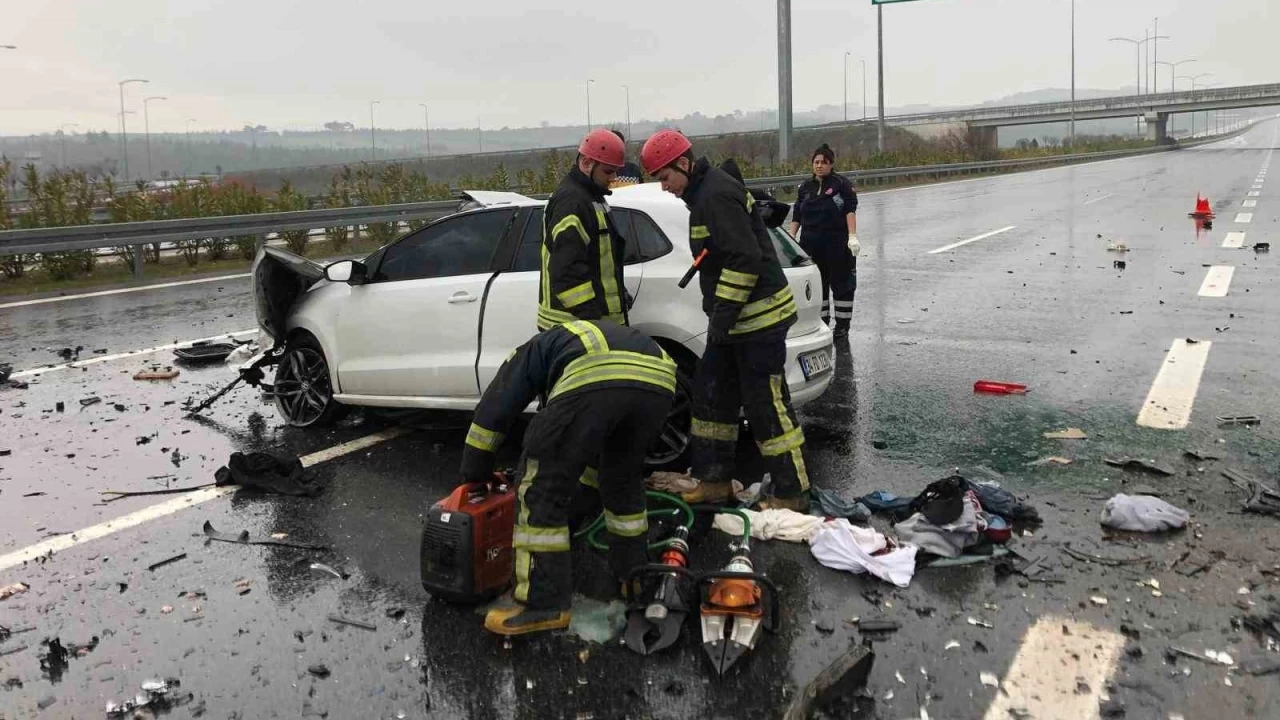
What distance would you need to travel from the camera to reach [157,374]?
8094mm

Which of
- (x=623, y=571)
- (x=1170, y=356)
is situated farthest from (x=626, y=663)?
(x=1170, y=356)

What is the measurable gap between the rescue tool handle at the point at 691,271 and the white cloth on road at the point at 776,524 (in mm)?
1238

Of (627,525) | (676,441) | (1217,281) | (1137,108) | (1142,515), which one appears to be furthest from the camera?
(1137,108)

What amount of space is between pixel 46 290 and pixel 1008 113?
320ft

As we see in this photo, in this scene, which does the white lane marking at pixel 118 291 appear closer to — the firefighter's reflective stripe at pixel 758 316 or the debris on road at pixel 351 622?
the debris on road at pixel 351 622

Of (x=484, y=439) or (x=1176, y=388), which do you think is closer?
(x=484, y=439)

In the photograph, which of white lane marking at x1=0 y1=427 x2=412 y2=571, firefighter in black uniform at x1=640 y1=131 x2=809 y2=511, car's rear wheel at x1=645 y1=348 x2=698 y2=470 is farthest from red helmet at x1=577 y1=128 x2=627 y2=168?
white lane marking at x1=0 y1=427 x2=412 y2=571

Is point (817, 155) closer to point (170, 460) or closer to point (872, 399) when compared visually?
point (872, 399)

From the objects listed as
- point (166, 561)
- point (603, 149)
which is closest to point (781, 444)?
point (603, 149)

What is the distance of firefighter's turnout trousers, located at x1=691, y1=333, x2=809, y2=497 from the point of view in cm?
495

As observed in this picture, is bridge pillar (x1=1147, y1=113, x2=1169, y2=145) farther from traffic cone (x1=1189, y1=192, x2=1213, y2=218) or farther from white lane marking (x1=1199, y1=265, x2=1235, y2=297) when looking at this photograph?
white lane marking (x1=1199, y1=265, x2=1235, y2=297)

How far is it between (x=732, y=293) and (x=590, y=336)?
126 centimetres

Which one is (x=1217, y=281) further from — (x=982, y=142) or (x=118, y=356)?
(x=982, y=142)

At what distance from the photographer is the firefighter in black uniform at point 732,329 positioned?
15.9 feet
